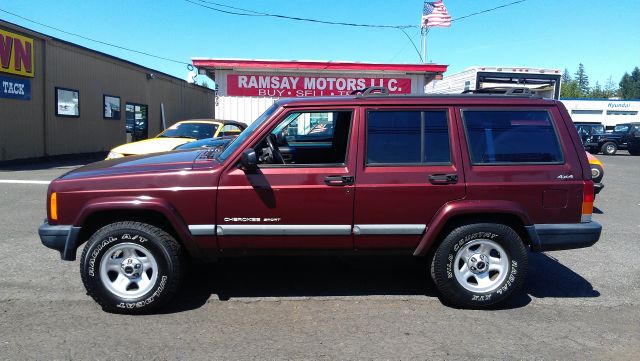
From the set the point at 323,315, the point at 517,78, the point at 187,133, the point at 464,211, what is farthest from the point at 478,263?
the point at 517,78

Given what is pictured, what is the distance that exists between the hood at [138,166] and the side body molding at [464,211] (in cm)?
210

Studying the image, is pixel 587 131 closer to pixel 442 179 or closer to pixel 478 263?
A: pixel 478 263

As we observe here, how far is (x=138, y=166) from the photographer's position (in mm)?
4195

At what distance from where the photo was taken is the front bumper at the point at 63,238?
396cm

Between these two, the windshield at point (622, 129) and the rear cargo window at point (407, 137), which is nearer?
the rear cargo window at point (407, 137)

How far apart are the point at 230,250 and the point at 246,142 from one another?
93 centimetres

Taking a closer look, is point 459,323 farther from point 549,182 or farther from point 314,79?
point 314,79

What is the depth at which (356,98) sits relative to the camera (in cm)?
427

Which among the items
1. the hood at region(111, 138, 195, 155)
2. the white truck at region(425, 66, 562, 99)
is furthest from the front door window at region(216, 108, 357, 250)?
the white truck at region(425, 66, 562, 99)

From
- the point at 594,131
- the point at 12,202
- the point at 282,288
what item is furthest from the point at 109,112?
the point at 594,131

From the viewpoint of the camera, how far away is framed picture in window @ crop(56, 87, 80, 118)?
682 inches

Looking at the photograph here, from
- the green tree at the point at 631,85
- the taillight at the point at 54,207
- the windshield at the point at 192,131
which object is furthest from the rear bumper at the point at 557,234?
the green tree at the point at 631,85

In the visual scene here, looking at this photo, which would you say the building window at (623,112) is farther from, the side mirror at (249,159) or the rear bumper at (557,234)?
the side mirror at (249,159)

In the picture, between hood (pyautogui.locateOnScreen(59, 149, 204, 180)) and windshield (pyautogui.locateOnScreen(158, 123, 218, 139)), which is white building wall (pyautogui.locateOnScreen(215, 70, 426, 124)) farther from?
hood (pyautogui.locateOnScreen(59, 149, 204, 180))
